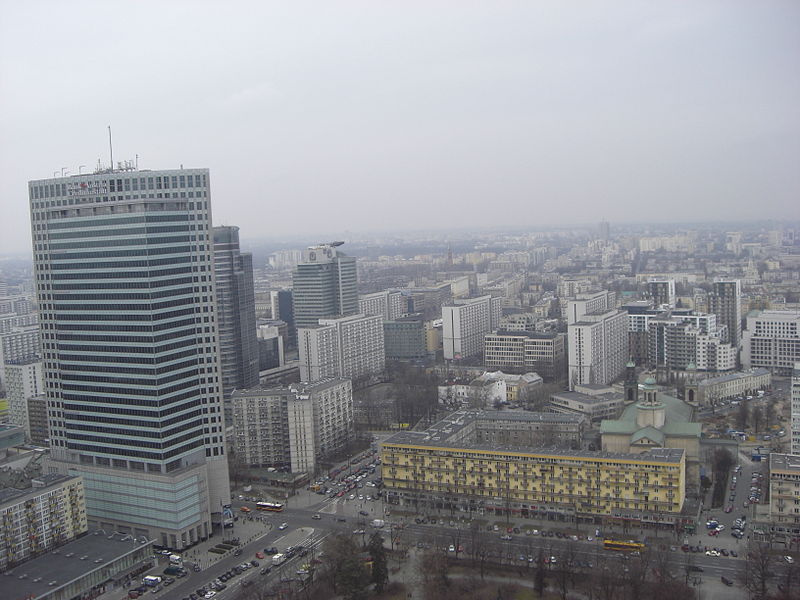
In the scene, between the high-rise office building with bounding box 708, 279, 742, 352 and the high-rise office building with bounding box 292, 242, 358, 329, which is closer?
the high-rise office building with bounding box 708, 279, 742, 352

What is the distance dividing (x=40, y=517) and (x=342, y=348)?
18.4 m

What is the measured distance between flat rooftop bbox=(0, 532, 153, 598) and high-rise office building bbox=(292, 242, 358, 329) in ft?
69.9

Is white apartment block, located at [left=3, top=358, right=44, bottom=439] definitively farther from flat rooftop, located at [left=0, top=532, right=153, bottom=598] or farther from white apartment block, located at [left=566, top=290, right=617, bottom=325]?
white apartment block, located at [left=566, top=290, right=617, bottom=325]

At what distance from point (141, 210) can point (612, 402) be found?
55.3 feet

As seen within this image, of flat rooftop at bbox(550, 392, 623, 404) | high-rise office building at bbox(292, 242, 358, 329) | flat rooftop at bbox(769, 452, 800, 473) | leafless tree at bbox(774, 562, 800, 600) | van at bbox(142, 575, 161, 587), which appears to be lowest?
van at bbox(142, 575, 161, 587)

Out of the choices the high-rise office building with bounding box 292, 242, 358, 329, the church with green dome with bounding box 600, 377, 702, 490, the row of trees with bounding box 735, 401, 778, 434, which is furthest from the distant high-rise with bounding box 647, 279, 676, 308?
the church with green dome with bounding box 600, 377, 702, 490

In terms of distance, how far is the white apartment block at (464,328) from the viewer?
39438 mm

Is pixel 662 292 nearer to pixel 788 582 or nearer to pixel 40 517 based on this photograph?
pixel 788 582

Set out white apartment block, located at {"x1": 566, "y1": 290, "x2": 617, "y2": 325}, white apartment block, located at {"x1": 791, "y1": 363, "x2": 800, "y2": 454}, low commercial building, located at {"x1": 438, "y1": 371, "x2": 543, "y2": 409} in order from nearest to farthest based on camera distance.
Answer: white apartment block, located at {"x1": 791, "y1": 363, "x2": 800, "y2": 454}
low commercial building, located at {"x1": 438, "y1": 371, "x2": 543, "y2": 409}
white apartment block, located at {"x1": 566, "y1": 290, "x2": 617, "y2": 325}

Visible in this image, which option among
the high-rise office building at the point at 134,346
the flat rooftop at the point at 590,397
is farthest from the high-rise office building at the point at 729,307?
the high-rise office building at the point at 134,346

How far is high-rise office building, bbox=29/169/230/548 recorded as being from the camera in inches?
687

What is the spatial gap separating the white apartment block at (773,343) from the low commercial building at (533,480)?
16853 millimetres

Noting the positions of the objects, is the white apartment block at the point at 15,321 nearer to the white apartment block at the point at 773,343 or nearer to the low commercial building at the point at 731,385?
the low commercial building at the point at 731,385

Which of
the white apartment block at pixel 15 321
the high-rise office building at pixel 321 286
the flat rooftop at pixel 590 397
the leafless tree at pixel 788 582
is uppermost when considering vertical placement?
the high-rise office building at pixel 321 286
